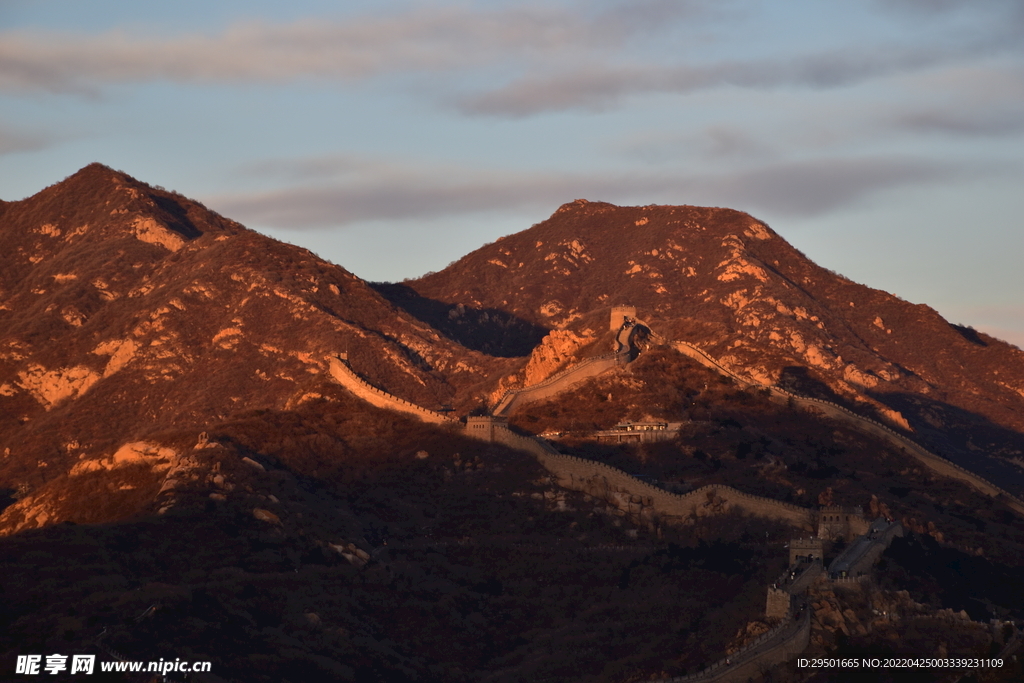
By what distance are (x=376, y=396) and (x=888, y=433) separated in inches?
1292

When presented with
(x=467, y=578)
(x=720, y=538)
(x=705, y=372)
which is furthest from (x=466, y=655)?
(x=705, y=372)

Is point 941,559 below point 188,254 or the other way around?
below

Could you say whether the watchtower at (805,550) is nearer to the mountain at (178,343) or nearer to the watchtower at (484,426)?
the watchtower at (484,426)

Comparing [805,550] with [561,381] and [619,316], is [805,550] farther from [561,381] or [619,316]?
[619,316]

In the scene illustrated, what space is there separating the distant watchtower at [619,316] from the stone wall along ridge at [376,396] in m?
19.3

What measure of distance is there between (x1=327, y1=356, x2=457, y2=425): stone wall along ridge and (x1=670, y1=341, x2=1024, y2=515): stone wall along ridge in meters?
21.5

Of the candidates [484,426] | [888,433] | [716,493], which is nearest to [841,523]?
[716,493]

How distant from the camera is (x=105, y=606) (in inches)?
3878

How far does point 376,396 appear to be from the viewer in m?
147

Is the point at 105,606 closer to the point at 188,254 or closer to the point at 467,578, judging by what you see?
the point at 467,578

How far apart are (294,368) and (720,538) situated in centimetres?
5572

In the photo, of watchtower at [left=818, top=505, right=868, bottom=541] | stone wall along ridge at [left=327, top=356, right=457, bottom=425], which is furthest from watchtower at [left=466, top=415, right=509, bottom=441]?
watchtower at [left=818, top=505, right=868, bottom=541]

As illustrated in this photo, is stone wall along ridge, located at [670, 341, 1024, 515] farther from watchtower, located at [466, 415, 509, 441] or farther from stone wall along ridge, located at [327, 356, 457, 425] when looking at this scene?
stone wall along ridge, located at [327, 356, 457, 425]

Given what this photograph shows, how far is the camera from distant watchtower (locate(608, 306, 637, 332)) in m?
161
